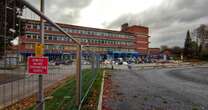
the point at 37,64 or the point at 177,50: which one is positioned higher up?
the point at 177,50

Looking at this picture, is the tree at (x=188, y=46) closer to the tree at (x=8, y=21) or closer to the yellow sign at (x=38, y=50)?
the yellow sign at (x=38, y=50)

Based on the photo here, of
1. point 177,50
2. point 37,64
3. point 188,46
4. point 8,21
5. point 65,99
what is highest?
point 188,46

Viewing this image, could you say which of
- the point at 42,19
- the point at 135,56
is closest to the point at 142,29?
the point at 135,56

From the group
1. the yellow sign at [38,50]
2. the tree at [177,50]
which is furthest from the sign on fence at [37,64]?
the tree at [177,50]

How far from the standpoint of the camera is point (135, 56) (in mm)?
99625

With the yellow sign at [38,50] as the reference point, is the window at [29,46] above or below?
above

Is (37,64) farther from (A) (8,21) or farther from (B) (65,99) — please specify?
(B) (65,99)

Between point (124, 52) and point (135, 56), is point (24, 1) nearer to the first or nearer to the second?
point (124, 52)

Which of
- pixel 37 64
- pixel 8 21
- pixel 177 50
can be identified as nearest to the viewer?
pixel 8 21

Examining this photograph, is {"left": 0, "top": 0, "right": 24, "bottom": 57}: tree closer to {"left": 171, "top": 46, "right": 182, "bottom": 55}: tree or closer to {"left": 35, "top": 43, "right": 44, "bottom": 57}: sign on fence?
{"left": 35, "top": 43, "right": 44, "bottom": 57}: sign on fence

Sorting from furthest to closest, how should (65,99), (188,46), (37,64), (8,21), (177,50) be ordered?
(177,50) < (188,46) < (65,99) < (37,64) < (8,21)

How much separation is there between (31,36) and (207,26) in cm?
10238

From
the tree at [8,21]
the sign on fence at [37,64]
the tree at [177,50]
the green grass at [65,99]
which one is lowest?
the green grass at [65,99]

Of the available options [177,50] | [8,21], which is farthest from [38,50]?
[177,50]
